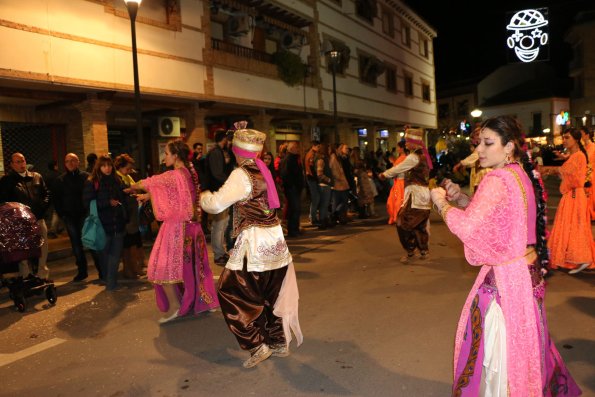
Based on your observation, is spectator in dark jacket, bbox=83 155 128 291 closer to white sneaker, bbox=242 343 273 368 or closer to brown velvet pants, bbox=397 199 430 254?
white sneaker, bbox=242 343 273 368

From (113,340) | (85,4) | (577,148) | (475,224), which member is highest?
(85,4)

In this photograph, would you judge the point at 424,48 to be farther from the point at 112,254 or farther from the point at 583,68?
the point at 112,254

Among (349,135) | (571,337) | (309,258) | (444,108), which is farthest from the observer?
(444,108)

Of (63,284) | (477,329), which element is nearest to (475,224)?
(477,329)

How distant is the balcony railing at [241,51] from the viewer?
1587 centimetres

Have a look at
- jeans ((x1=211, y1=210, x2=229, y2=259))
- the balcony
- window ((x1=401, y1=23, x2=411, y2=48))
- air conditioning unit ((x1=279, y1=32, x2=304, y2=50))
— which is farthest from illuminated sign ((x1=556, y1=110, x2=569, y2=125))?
jeans ((x1=211, y1=210, x2=229, y2=259))

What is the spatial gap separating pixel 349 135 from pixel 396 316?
20.1m

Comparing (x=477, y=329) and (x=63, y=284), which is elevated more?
(x=477, y=329)

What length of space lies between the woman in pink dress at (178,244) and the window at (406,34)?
1091 inches

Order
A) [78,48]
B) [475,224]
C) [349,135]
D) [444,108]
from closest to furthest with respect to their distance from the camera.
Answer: [475,224], [78,48], [349,135], [444,108]

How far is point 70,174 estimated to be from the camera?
307 inches

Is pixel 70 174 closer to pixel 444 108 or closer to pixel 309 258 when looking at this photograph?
pixel 309 258

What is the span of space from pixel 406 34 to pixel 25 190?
28337 millimetres

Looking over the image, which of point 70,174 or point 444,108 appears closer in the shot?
point 70,174
